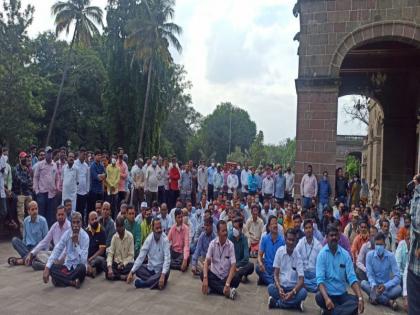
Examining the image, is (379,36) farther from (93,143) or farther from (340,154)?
(340,154)

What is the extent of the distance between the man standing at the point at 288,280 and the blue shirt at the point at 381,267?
134cm

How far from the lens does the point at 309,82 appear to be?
1023 centimetres

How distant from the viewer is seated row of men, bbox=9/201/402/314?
5383mm

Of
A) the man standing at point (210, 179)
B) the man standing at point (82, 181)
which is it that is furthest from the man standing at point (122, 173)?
the man standing at point (210, 179)

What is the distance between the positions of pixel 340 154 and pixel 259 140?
11.7m

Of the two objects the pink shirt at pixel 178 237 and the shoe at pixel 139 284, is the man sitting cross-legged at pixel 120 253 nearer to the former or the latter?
the shoe at pixel 139 284

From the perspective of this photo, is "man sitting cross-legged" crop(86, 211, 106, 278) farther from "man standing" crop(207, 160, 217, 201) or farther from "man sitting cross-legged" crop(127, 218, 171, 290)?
"man standing" crop(207, 160, 217, 201)

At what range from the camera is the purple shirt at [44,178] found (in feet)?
28.6

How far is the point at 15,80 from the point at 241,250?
15780mm

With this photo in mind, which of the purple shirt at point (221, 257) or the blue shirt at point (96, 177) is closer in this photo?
the purple shirt at point (221, 257)

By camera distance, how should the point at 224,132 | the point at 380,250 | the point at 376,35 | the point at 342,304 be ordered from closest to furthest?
the point at 342,304
the point at 380,250
the point at 376,35
the point at 224,132

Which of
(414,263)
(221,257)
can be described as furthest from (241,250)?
(414,263)

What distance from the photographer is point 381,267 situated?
21.2ft

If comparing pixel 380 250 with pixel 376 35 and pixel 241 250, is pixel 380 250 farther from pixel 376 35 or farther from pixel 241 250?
pixel 376 35
